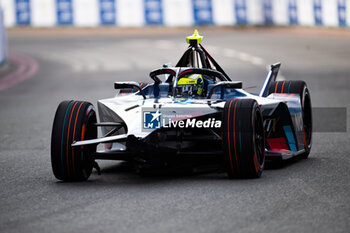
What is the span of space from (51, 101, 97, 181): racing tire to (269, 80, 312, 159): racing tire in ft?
9.76

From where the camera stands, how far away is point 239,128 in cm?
824

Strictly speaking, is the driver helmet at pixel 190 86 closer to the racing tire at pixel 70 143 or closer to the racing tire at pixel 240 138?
the racing tire at pixel 240 138

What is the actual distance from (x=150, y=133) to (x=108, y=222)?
1789mm

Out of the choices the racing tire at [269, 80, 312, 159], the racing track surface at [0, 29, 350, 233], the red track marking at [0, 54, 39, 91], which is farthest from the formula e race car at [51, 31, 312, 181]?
the red track marking at [0, 54, 39, 91]

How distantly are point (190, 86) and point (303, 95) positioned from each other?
5.69 ft

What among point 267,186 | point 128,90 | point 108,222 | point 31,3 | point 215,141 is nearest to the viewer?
point 108,222

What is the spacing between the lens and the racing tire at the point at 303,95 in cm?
1052

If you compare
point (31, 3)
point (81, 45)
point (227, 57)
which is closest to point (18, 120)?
point (227, 57)

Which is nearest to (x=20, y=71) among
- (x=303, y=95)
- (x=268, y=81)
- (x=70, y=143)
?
(x=268, y=81)

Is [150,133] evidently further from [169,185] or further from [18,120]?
[18,120]

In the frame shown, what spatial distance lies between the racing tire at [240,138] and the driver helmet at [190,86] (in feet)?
4.12

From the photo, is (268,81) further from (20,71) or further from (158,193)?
(20,71)

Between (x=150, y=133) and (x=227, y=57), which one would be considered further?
(x=227, y=57)

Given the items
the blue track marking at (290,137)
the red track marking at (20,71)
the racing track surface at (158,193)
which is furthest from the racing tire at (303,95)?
the red track marking at (20,71)
